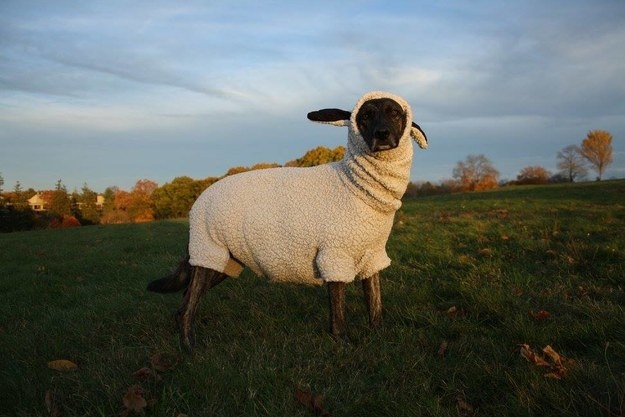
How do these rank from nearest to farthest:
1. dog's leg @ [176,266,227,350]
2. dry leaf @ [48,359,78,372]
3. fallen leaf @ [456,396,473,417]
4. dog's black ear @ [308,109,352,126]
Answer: fallen leaf @ [456,396,473,417] → dry leaf @ [48,359,78,372] → dog's black ear @ [308,109,352,126] → dog's leg @ [176,266,227,350]

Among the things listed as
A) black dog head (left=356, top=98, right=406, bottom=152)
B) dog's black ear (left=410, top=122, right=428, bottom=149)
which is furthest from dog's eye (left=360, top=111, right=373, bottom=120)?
dog's black ear (left=410, top=122, right=428, bottom=149)

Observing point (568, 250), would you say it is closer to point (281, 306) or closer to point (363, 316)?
point (363, 316)

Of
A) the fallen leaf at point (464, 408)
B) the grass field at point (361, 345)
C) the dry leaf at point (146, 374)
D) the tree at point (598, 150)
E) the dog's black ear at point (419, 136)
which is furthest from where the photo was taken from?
the tree at point (598, 150)

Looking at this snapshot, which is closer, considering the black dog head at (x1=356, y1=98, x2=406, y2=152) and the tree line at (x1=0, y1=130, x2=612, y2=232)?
the black dog head at (x1=356, y1=98, x2=406, y2=152)

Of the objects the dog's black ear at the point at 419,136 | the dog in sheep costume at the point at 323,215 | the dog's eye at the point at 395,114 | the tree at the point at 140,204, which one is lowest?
the tree at the point at 140,204

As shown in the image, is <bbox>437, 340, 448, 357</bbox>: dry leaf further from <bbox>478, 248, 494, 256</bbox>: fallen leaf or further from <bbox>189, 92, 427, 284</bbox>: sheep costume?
<bbox>478, 248, 494, 256</bbox>: fallen leaf

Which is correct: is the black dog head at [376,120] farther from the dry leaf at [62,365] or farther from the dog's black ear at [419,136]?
the dry leaf at [62,365]

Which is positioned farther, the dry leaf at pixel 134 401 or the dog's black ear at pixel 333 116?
the dog's black ear at pixel 333 116

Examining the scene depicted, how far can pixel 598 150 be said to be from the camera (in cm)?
6025

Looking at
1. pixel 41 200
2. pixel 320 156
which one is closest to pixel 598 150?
pixel 320 156

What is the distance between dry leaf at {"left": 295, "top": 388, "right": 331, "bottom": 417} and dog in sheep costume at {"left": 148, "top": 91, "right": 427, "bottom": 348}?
43.3 inches

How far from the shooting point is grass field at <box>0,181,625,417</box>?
2809mm

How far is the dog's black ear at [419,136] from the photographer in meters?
4.05

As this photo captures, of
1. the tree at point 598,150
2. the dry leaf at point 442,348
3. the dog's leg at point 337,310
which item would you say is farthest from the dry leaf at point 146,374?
the tree at point 598,150
